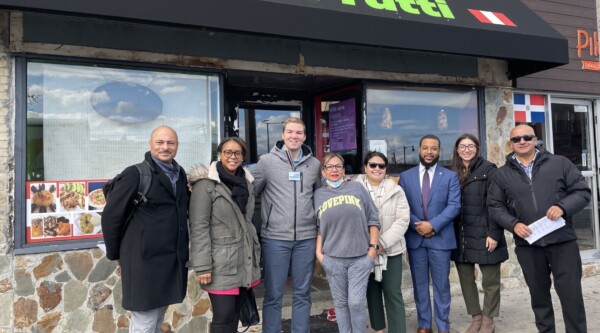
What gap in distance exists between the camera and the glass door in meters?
6.78

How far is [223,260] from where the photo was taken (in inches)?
124

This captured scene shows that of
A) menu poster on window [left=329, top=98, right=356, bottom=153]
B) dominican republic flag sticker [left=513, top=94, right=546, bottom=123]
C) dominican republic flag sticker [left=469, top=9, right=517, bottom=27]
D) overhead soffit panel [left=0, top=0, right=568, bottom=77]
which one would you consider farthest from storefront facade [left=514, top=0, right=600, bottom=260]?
menu poster on window [left=329, top=98, right=356, bottom=153]

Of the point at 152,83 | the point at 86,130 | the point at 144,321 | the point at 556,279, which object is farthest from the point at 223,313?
the point at 556,279

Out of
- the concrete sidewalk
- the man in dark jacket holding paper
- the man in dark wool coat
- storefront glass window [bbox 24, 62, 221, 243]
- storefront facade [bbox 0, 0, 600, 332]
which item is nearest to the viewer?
the man in dark wool coat

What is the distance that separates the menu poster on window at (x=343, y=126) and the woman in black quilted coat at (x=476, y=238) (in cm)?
171

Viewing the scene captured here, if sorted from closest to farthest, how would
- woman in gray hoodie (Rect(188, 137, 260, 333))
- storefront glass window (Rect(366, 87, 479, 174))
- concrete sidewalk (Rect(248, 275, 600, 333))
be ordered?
woman in gray hoodie (Rect(188, 137, 260, 333)) → concrete sidewalk (Rect(248, 275, 600, 333)) → storefront glass window (Rect(366, 87, 479, 174))

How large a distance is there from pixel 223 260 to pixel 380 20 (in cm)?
277

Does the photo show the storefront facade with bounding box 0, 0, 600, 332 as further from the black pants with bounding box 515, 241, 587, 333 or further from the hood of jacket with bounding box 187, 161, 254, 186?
the black pants with bounding box 515, 241, 587, 333

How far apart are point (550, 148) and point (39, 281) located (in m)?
6.50

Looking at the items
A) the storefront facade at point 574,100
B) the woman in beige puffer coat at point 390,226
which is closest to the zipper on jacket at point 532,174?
the woman in beige puffer coat at point 390,226

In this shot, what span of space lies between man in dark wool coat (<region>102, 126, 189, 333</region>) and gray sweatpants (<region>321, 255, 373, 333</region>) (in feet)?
3.81

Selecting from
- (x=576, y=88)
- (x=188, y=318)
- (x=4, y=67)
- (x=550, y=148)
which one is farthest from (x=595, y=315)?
(x=4, y=67)

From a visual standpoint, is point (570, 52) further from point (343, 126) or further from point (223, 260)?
point (223, 260)

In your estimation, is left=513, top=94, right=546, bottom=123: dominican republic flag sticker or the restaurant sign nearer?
left=513, top=94, right=546, bottom=123: dominican republic flag sticker
